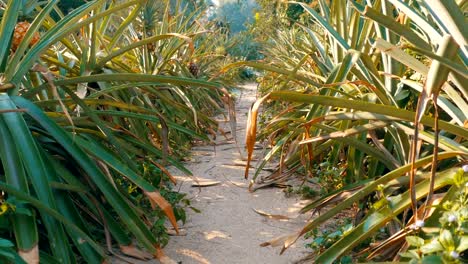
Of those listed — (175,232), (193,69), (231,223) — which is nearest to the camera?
(175,232)

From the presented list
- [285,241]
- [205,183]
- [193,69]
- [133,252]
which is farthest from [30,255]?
[193,69]

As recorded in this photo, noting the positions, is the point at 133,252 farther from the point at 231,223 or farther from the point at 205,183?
the point at 205,183

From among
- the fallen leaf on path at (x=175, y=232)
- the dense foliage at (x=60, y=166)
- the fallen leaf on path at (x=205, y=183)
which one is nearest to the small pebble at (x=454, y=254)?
the dense foliage at (x=60, y=166)

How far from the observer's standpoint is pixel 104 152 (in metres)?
1.78

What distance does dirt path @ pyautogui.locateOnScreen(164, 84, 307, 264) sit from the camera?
79.7 inches

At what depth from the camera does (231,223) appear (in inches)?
95.1

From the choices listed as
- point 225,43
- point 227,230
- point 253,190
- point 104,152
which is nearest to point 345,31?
point 253,190

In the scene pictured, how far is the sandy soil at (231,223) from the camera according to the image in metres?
2.03

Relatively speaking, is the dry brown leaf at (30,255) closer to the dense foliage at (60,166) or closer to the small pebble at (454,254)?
the dense foliage at (60,166)

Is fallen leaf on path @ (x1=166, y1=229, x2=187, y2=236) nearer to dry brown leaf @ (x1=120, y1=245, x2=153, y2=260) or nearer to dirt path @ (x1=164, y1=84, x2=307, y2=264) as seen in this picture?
dirt path @ (x1=164, y1=84, x2=307, y2=264)

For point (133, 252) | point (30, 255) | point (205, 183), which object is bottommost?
point (205, 183)

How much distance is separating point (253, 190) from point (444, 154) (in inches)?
57.4

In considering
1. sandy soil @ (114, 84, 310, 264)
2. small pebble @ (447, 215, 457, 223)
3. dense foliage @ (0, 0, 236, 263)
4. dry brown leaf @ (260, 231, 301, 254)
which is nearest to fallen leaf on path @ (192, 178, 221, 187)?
sandy soil @ (114, 84, 310, 264)

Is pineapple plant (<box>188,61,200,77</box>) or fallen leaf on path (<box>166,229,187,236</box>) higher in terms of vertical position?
pineapple plant (<box>188,61,200,77</box>)
